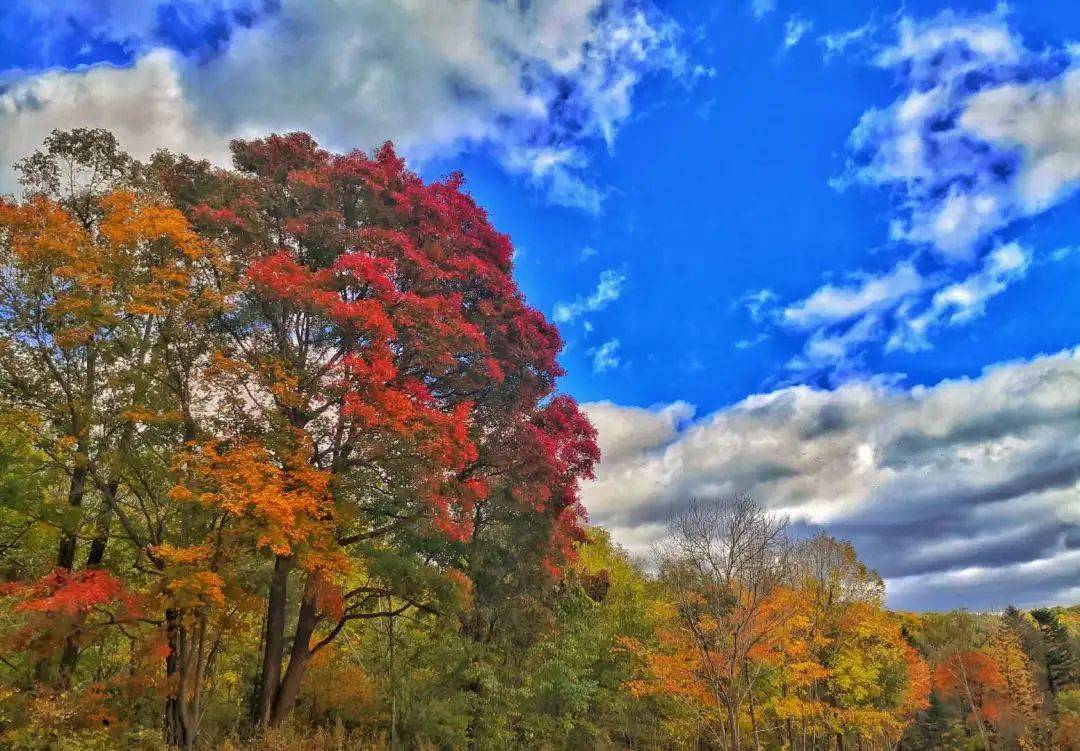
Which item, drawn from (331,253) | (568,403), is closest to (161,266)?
(331,253)

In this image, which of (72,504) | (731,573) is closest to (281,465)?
(72,504)

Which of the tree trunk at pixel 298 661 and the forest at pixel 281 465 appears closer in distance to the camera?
the forest at pixel 281 465

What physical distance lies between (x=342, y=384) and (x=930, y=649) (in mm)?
73337

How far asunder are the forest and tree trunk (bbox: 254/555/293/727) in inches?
2.8

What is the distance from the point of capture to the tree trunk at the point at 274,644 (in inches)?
602

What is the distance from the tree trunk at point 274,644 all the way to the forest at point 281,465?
0.07 meters

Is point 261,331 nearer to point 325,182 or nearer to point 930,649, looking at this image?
point 325,182

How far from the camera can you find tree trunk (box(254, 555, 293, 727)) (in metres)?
15.3

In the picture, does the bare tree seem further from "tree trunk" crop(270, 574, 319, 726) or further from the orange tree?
"tree trunk" crop(270, 574, 319, 726)

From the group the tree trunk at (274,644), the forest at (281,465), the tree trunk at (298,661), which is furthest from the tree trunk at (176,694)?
the tree trunk at (298,661)

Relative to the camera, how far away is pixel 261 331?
16.6 metres

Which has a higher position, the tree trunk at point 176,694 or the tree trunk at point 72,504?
the tree trunk at point 72,504

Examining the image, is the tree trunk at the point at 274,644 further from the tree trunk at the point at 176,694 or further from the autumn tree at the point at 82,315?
the autumn tree at the point at 82,315

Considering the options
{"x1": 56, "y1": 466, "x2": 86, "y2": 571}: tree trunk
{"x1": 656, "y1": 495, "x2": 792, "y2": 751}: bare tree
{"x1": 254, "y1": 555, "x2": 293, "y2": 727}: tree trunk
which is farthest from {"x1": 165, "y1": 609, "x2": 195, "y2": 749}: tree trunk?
{"x1": 656, "y1": 495, "x2": 792, "y2": 751}: bare tree
